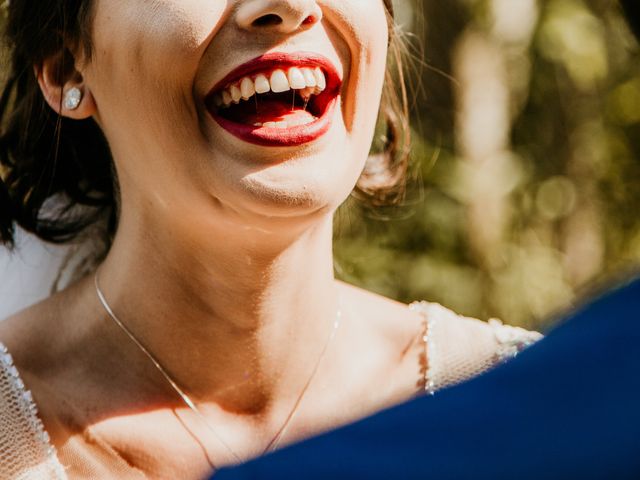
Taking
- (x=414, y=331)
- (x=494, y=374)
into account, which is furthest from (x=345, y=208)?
(x=494, y=374)

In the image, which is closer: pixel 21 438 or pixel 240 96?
pixel 240 96

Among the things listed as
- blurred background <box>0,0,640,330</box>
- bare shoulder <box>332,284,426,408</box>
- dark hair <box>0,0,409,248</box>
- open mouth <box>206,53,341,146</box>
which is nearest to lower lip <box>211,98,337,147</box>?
open mouth <box>206,53,341,146</box>

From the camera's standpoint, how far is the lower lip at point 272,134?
2150 mm

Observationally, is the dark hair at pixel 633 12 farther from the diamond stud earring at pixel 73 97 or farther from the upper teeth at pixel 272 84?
the diamond stud earring at pixel 73 97

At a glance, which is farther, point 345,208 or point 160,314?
point 345,208

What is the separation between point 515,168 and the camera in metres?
5.49

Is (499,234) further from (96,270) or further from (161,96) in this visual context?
(161,96)

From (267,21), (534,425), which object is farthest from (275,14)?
(534,425)

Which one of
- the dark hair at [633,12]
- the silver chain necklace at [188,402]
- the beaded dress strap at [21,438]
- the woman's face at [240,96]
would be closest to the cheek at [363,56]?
the woman's face at [240,96]

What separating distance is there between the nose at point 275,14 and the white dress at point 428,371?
995 millimetres

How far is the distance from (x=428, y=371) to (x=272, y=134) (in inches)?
34.2

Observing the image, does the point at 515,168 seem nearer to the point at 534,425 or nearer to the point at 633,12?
the point at 633,12

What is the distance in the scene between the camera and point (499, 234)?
5.33 m

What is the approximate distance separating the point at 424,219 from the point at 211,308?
3.03m
